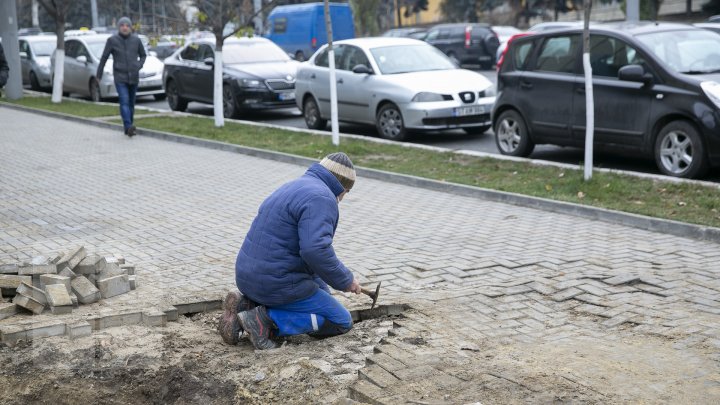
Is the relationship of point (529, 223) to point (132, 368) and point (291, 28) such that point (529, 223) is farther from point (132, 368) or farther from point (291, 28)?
point (291, 28)

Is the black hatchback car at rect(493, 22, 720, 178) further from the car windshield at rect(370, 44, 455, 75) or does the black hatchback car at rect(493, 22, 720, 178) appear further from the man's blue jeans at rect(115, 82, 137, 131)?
the man's blue jeans at rect(115, 82, 137, 131)

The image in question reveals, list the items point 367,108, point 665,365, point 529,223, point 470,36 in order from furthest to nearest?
1. point 470,36
2. point 367,108
3. point 529,223
4. point 665,365

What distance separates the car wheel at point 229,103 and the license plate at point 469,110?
242 inches

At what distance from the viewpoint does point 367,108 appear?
15.5 m

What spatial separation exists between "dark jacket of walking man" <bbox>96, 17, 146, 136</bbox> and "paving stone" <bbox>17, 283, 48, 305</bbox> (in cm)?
1057

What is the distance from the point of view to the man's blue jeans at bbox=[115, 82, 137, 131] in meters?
16.1

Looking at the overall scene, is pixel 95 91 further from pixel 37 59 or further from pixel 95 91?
pixel 37 59

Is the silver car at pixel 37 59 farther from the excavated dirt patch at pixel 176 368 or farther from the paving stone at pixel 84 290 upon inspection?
the excavated dirt patch at pixel 176 368

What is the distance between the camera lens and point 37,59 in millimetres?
28906

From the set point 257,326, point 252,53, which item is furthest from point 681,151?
point 252,53

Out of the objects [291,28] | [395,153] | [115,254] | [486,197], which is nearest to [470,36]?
[291,28]

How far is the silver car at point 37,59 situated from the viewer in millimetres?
28594

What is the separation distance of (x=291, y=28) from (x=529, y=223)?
31.5 metres

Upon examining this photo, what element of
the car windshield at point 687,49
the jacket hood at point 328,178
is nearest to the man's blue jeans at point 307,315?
the jacket hood at point 328,178
